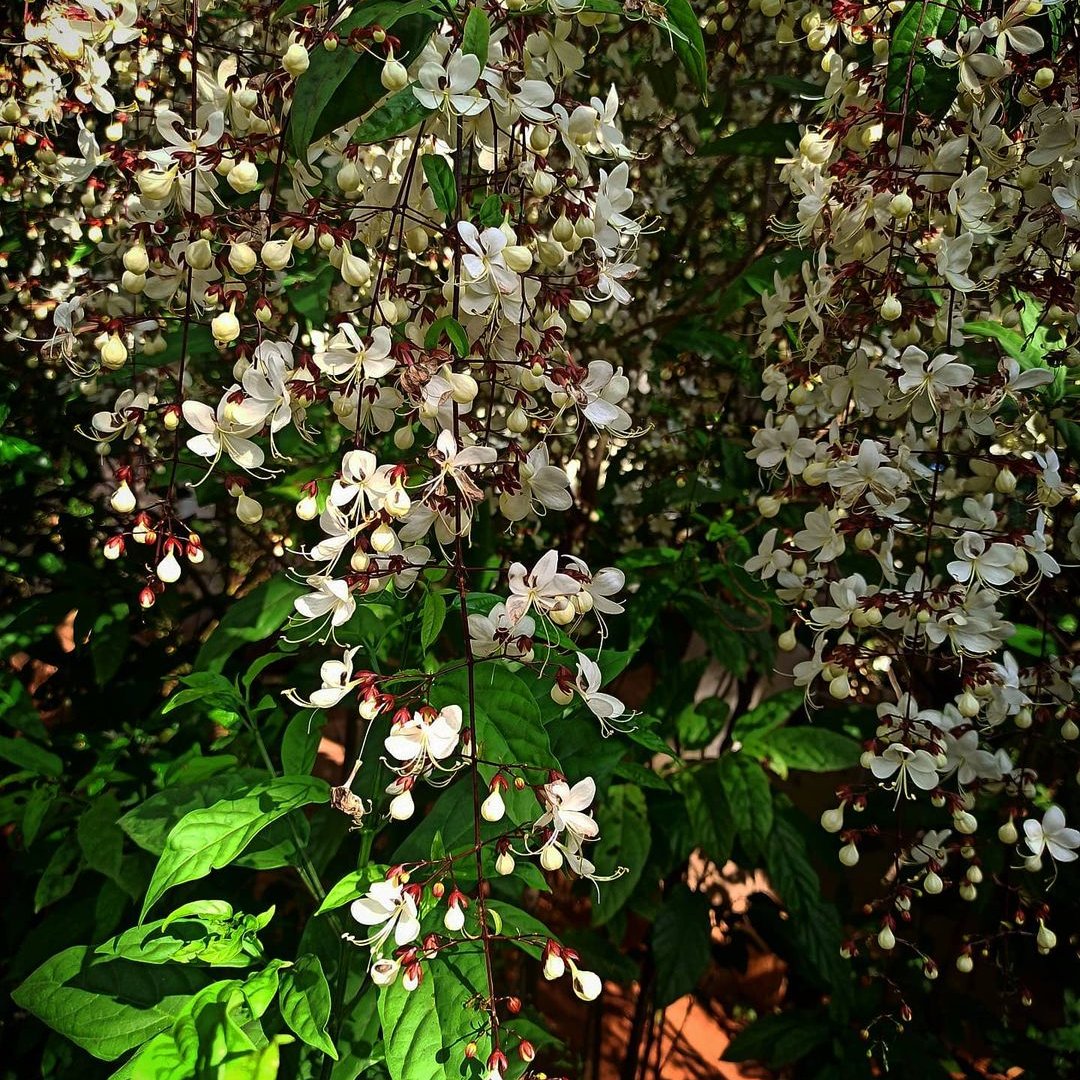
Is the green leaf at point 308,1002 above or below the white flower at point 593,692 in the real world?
below

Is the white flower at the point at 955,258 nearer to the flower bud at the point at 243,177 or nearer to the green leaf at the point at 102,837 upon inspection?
the flower bud at the point at 243,177

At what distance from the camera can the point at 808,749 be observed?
128 cm

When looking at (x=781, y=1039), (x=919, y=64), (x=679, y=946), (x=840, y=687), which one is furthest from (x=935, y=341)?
(x=781, y=1039)

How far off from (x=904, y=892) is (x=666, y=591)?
52cm

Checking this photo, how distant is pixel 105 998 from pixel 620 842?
64cm

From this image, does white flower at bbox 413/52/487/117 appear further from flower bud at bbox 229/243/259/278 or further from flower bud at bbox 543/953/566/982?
flower bud at bbox 543/953/566/982

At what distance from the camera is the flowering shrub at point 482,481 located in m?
0.63

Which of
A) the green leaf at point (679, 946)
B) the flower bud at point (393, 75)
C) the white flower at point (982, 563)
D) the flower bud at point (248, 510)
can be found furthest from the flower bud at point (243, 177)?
the green leaf at point (679, 946)

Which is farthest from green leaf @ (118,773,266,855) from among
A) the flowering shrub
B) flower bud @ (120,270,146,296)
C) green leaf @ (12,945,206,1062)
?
flower bud @ (120,270,146,296)

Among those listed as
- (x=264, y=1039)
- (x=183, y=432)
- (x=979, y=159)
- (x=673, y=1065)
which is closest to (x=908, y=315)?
→ (x=979, y=159)

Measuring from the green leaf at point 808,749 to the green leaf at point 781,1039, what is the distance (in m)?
0.50

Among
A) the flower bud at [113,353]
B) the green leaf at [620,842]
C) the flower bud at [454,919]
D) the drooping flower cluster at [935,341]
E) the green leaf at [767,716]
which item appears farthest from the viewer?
the green leaf at [767,716]

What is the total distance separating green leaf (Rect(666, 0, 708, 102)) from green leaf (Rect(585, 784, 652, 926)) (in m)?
0.88

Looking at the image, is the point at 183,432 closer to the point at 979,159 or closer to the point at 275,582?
the point at 275,582
